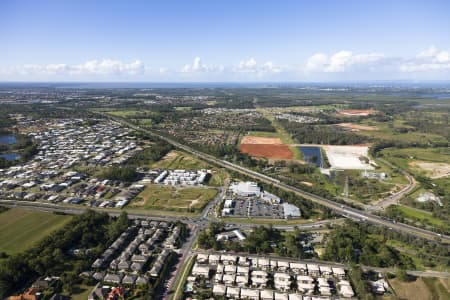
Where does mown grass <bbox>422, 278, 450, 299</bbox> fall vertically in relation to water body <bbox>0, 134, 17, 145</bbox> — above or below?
below

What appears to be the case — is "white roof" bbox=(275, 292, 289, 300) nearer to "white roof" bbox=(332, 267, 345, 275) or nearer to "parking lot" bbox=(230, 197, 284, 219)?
"white roof" bbox=(332, 267, 345, 275)

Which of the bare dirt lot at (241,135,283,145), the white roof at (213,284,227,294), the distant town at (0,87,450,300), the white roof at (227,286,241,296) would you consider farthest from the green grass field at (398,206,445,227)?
the bare dirt lot at (241,135,283,145)

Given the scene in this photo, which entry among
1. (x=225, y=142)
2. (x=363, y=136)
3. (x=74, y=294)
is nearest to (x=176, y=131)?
(x=225, y=142)

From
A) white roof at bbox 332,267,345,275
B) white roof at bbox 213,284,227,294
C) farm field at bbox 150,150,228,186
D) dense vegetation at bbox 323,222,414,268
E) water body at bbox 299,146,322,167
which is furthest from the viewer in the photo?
water body at bbox 299,146,322,167

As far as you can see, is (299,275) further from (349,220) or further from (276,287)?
(349,220)

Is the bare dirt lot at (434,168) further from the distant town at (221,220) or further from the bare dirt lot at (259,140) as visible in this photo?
the bare dirt lot at (259,140)

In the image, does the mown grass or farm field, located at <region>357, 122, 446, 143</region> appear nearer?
the mown grass

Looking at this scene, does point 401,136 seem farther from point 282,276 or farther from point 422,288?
point 282,276
